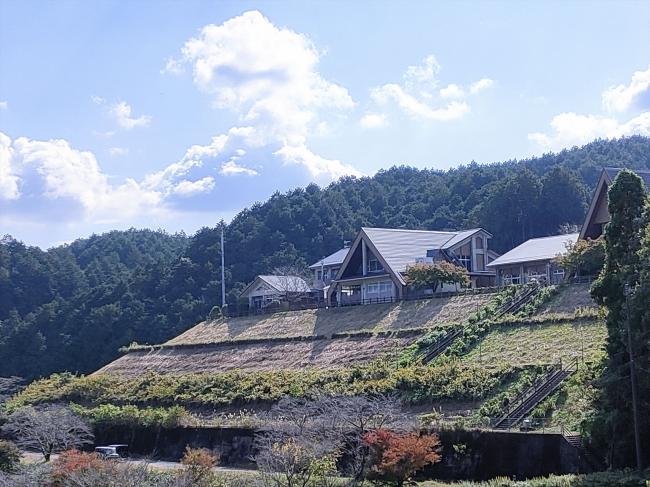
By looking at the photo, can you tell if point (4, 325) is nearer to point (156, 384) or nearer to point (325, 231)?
point (325, 231)

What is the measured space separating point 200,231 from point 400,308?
43716mm

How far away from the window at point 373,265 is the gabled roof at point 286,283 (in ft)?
29.0

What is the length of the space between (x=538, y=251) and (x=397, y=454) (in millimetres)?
24626

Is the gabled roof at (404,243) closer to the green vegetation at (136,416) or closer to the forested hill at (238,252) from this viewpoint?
the green vegetation at (136,416)

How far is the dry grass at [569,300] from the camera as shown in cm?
3131

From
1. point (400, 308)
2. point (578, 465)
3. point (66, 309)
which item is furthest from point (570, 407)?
point (66, 309)

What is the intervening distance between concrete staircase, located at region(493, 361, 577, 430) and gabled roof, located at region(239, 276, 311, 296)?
29.3 metres

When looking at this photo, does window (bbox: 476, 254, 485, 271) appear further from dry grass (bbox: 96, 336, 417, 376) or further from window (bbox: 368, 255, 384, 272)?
dry grass (bbox: 96, 336, 417, 376)

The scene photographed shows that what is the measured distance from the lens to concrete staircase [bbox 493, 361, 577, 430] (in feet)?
76.8

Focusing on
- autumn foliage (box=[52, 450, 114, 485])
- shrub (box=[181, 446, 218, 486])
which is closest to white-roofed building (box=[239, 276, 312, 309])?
shrub (box=[181, 446, 218, 486])

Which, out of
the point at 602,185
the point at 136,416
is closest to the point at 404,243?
the point at 602,185

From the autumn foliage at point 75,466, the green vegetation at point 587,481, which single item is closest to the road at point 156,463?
the autumn foliage at point 75,466

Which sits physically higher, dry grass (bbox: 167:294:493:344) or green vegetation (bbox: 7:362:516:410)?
dry grass (bbox: 167:294:493:344)

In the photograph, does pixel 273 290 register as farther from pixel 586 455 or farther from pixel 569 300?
pixel 586 455
